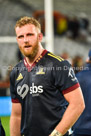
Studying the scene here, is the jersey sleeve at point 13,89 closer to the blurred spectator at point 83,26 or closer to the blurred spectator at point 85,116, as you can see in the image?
the blurred spectator at point 85,116

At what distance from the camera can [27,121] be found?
308 cm

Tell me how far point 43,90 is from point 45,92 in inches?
1.0

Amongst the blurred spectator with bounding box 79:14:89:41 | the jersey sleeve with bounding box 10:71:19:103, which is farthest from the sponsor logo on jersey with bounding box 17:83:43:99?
the blurred spectator with bounding box 79:14:89:41

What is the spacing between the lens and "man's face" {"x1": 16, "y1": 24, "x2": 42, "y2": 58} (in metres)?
3.00

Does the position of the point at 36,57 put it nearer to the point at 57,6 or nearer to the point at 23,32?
the point at 23,32

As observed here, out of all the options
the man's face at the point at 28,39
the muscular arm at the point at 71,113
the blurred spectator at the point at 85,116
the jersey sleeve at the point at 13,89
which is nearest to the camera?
the muscular arm at the point at 71,113

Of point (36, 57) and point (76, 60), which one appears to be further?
point (76, 60)

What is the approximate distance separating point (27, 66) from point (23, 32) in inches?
13.2

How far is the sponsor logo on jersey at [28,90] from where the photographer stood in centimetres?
301

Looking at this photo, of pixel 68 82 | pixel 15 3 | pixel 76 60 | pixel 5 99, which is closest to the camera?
pixel 68 82

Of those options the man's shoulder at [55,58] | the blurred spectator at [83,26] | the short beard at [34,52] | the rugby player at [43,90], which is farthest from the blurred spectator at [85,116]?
the blurred spectator at [83,26]

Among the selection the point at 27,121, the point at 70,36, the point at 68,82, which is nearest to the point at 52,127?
the point at 27,121

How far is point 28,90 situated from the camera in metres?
3.08

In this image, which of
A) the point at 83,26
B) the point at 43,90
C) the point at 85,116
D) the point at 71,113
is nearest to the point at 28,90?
the point at 43,90
